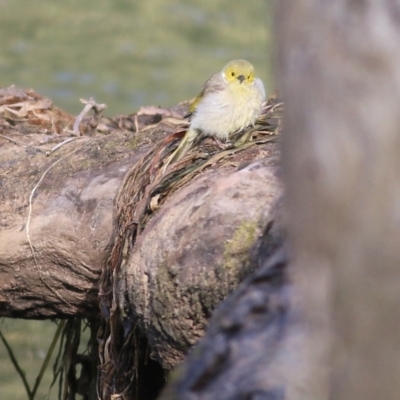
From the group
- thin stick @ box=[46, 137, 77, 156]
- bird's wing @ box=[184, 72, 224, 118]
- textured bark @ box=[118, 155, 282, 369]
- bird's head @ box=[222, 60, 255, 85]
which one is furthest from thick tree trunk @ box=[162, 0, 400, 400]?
bird's head @ box=[222, 60, 255, 85]

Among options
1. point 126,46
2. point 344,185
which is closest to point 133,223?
point 344,185

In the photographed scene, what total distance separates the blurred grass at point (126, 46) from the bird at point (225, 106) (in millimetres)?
7099

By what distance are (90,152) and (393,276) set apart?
2192mm

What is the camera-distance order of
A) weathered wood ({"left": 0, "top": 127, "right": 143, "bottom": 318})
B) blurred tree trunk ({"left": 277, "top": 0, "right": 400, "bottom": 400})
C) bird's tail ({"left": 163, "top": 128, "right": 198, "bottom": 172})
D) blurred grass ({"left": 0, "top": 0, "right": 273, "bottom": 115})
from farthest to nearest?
1. blurred grass ({"left": 0, "top": 0, "right": 273, "bottom": 115})
2. weathered wood ({"left": 0, "top": 127, "right": 143, "bottom": 318})
3. bird's tail ({"left": 163, "top": 128, "right": 198, "bottom": 172})
4. blurred tree trunk ({"left": 277, "top": 0, "right": 400, "bottom": 400})

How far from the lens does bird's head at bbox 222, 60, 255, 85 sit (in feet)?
13.0

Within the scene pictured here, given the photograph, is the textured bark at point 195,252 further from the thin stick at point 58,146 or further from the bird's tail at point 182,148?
the thin stick at point 58,146

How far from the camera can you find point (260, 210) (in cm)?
247

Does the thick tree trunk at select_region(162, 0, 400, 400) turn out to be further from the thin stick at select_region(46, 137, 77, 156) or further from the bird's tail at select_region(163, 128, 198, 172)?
the thin stick at select_region(46, 137, 77, 156)

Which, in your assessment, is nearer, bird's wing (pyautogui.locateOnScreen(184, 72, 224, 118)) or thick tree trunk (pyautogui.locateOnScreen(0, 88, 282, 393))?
thick tree trunk (pyautogui.locateOnScreen(0, 88, 282, 393))

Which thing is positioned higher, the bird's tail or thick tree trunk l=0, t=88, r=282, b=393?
the bird's tail

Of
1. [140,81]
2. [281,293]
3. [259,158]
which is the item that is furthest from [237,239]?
[140,81]

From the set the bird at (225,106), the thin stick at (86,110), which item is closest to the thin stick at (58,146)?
the thin stick at (86,110)

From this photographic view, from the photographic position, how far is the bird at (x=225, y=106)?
3.42m

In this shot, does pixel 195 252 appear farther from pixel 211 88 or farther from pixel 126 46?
pixel 126 46
